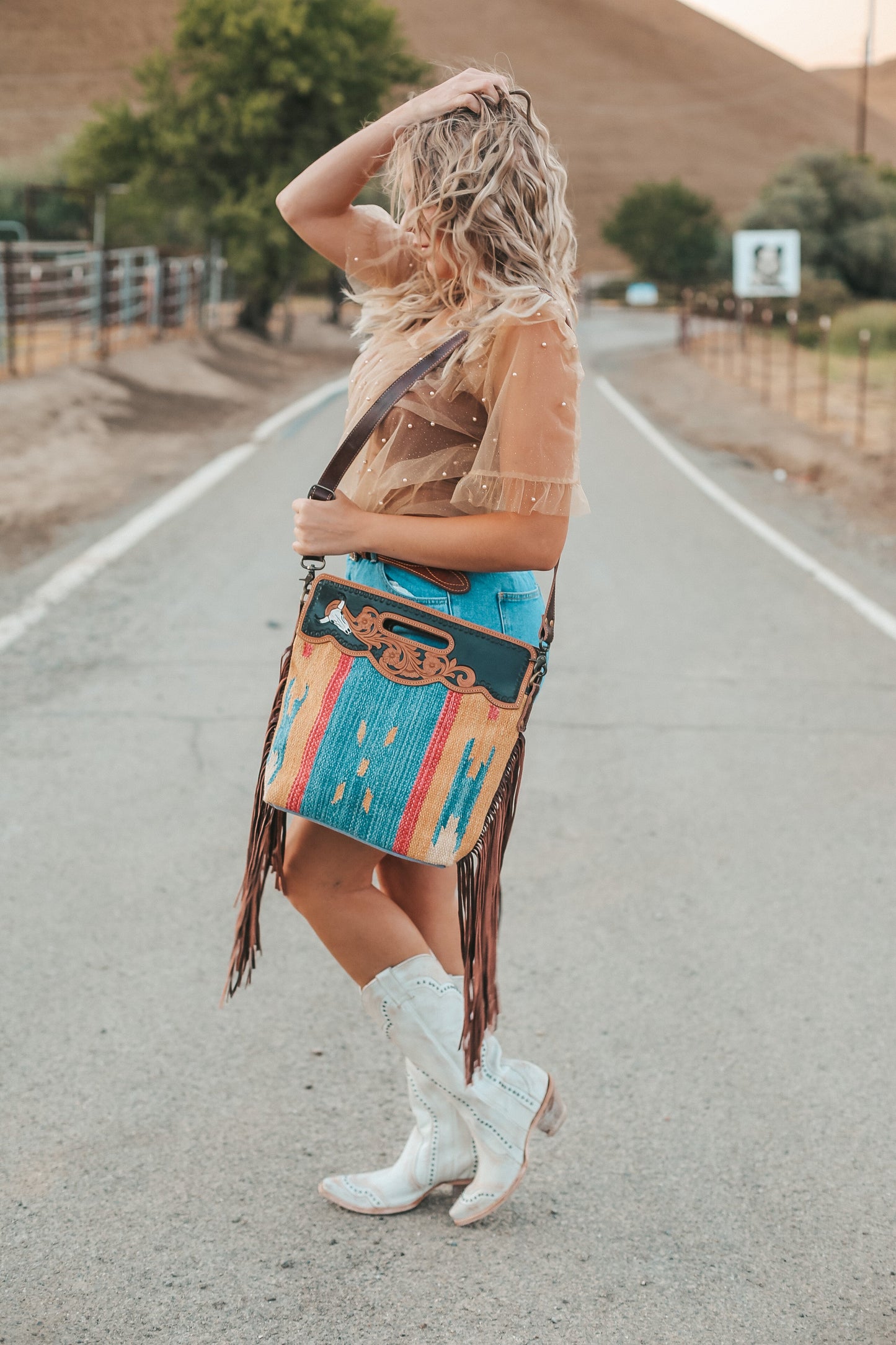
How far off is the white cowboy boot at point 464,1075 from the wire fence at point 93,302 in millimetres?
13615

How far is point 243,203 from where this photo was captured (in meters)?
24.8

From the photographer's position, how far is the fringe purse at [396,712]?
208cm

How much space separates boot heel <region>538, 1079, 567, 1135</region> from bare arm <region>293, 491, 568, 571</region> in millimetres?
1024

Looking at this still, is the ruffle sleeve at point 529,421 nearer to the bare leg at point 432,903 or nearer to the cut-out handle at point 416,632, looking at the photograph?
the cut-out handle at point 416,632

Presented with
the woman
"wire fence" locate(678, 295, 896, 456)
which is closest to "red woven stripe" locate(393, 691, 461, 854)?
the woman

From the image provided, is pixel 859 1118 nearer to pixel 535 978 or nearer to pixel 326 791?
pixel 535 978

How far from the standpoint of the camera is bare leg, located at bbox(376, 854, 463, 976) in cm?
243

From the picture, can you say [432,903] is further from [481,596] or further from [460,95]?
[460,95]

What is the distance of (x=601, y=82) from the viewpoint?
519ft

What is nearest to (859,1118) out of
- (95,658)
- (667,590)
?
(95,658)

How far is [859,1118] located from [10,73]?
12780cm

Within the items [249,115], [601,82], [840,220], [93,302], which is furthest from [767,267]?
[601,82]

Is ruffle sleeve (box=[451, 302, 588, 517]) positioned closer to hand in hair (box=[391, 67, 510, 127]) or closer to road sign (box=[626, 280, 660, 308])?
hand in hair (box=[391, 67, 510, 127])

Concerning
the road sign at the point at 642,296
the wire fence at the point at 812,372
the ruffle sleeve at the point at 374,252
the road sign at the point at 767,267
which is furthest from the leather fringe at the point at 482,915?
the road sign at the point at 642,296
